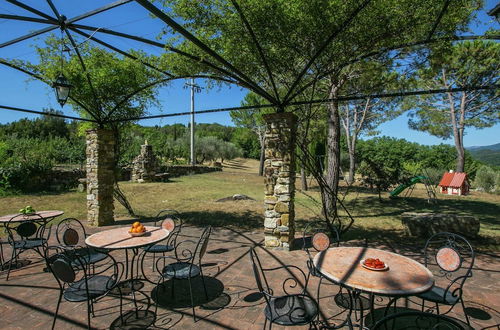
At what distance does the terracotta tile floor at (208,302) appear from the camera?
2770 mm

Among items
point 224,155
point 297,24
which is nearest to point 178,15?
point 297,24

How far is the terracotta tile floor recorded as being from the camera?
109 inches

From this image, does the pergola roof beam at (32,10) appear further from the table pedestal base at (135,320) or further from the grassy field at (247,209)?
the grassy field at (247,209)

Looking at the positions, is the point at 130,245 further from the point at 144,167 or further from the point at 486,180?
the point at 486,180

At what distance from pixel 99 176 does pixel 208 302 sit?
4.96m

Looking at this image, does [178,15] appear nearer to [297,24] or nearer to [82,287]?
[297,24]

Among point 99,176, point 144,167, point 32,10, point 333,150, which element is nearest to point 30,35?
point 32,10

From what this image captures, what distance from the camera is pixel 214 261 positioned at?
14.6 feet

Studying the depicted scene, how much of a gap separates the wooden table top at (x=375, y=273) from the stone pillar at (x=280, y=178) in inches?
78.8

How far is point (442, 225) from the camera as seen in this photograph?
18.6 ft

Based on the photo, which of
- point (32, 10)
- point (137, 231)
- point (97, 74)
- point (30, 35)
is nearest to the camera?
point (137, 231)

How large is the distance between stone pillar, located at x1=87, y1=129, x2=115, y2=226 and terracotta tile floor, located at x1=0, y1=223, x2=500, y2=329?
2.31 m

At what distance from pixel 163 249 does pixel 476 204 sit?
40.6 ft

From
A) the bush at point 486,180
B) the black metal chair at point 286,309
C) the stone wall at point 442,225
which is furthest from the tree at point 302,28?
the bush at point 486,180
